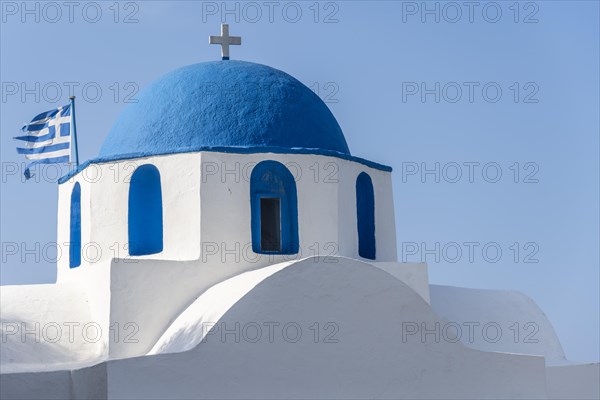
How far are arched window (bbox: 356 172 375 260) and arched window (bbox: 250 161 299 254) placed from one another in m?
1.17

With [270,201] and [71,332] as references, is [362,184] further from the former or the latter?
[71,332]

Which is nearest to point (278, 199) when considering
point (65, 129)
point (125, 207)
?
point (125, 207)

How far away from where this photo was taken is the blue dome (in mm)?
12547

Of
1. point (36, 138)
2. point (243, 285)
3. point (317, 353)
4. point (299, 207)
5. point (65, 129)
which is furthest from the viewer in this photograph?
point (36, 138)

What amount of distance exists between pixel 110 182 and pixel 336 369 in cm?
370

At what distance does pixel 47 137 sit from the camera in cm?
1423

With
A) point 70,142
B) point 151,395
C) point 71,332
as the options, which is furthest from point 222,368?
point 70,142

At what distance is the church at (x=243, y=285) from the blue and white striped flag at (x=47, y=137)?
0.71 m

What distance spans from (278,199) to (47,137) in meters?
3.70

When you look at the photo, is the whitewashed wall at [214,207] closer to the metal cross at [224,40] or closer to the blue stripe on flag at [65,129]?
the blue stripe on flag at [65,129]

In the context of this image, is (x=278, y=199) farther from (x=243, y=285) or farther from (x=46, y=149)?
(x=46, y=149)

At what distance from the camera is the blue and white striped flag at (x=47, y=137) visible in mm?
14109

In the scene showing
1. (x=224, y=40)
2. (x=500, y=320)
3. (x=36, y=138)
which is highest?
(x=224, y=40)

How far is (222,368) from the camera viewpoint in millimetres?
10336
